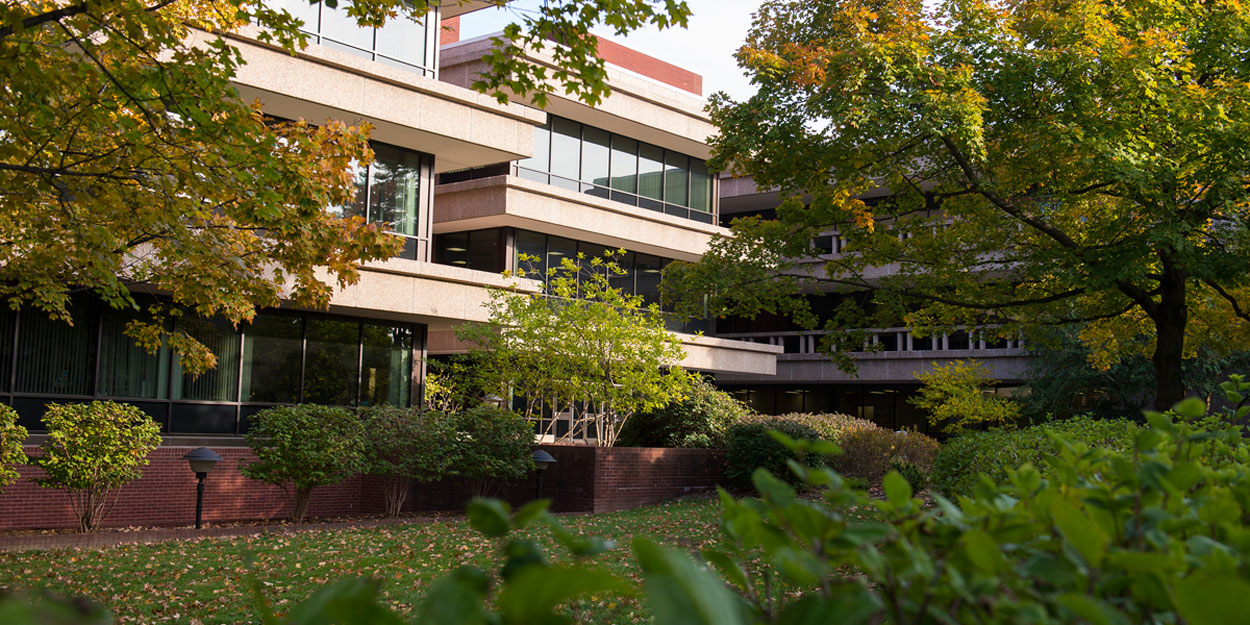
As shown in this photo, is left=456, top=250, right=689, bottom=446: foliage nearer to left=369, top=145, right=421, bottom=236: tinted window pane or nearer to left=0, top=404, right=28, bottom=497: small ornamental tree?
left=369, top=145, right=421, bottom=236: tinted window pane

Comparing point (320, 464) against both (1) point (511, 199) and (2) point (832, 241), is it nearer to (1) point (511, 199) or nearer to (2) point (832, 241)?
(1) point (511, 199)

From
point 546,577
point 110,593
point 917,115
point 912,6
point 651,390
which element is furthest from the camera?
point 651,390

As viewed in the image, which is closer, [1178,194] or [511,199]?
[1178,194]

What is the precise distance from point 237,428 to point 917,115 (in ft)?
46.4

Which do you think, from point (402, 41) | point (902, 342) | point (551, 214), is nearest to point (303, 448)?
point (402, 41)

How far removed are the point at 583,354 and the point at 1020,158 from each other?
9.11m

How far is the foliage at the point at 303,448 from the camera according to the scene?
15789mm

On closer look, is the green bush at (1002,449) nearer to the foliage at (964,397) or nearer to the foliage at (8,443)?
the foliage at (8,443)

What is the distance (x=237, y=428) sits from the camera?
20344 mm

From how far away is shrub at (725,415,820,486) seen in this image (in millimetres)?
20406

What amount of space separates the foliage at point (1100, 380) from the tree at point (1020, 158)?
9979 millimetres

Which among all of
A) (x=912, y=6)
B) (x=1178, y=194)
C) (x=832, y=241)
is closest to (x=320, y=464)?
(x=912, y=6)

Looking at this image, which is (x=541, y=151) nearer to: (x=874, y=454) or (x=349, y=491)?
(x=349, y=491)

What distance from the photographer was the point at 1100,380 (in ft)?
101
